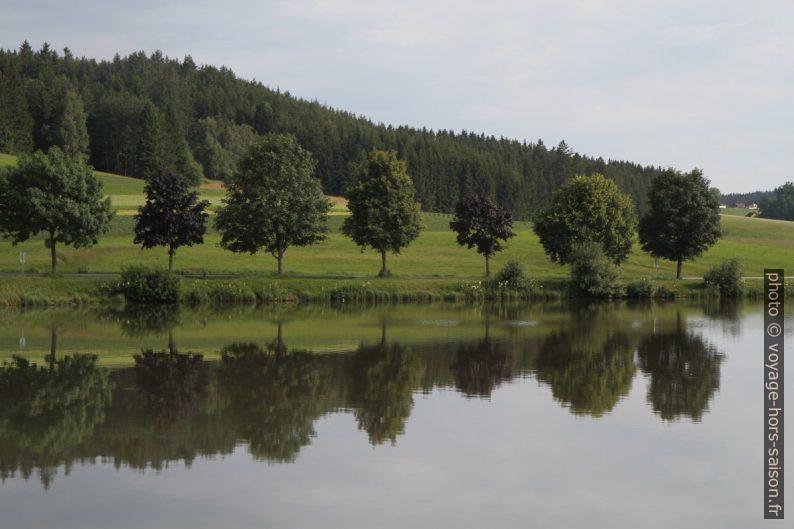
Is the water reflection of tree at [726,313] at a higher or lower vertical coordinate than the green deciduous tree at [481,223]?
lower

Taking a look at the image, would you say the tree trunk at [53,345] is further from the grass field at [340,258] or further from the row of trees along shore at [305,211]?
the grass field at [340,258]

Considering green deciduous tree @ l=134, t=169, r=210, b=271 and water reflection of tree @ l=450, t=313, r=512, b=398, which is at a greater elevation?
green deciduous tree @ l=134, t=169, r=210, b=271

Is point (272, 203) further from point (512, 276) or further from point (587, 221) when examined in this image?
point (587, 221)

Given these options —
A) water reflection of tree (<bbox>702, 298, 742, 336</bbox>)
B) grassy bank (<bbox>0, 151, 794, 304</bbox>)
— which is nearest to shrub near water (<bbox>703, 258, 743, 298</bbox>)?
grassy bank (<bbox>0, 151, 794, 304</bbox>)

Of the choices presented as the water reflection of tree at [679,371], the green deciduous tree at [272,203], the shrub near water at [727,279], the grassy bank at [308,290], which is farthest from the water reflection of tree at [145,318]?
the shrub near water at [727,279]

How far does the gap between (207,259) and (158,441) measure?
56.4m

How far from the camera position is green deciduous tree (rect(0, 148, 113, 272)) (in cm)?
6094

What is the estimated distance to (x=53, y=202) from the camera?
2395 inches

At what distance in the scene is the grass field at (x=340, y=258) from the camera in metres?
73.1

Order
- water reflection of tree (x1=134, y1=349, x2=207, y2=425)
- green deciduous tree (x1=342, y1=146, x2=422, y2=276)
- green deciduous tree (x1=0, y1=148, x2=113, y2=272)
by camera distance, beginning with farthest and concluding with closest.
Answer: green deciduous tree (x1=342, y1=146, x2=422, y2=276)
green deciduous tree (x1=0, y1=148, x2=113, y2=272)
water reflection of tree (x1=134, y1=349, x2=207, y2=425)

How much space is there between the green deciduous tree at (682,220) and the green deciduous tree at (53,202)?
155 ft

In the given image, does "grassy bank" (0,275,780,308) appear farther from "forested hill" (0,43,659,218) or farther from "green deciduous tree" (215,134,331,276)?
"forested hill" (0,43,659,218)

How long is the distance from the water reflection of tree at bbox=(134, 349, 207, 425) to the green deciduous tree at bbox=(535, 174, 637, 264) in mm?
45823

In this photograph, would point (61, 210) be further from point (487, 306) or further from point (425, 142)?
Answer: point (425, 142)
